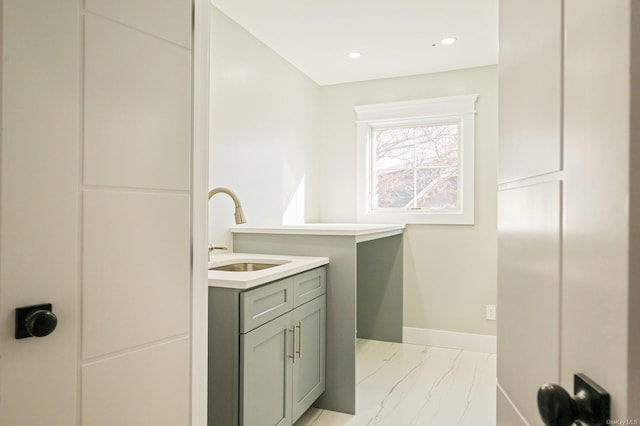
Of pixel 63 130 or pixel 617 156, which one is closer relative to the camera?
pixel 617 156

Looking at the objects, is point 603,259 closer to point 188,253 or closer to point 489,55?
point 188,253

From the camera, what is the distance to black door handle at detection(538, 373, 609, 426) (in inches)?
15.3

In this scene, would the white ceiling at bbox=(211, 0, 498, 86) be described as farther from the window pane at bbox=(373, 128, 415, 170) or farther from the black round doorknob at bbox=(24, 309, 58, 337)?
the black round doorknob at bbox=(24, 309, 58, 337)

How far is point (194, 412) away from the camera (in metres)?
1.09

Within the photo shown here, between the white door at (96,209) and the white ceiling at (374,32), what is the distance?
5.47ft

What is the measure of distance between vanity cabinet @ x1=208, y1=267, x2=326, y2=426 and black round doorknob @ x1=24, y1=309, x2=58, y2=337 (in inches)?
36.5

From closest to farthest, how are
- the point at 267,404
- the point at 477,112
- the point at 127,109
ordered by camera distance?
the point at 127,109
the point at 267,404
the point at 477,112

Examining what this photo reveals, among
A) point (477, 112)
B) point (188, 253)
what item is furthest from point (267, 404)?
point (477, 112)

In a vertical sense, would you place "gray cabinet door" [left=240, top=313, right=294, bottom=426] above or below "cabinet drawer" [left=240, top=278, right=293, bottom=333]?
below

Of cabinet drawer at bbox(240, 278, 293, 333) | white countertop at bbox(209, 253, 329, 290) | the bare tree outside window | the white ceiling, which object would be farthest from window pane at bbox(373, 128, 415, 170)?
cabinet drawer at bbox(240, 278, 293, 333)

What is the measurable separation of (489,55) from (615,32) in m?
3.22

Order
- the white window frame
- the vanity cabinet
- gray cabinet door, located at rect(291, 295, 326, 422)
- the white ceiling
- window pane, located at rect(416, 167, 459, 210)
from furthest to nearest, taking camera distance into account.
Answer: window pane, located at rect(416, 167, 459, 210), the white window frame, the white ceiling, gray cabinet door, located at rect(291, 295, 326, 422), the vanity cabinet

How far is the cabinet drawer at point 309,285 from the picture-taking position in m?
2.09

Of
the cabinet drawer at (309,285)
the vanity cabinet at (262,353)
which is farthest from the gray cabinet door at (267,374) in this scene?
the cabinet drawer at (309,285)
